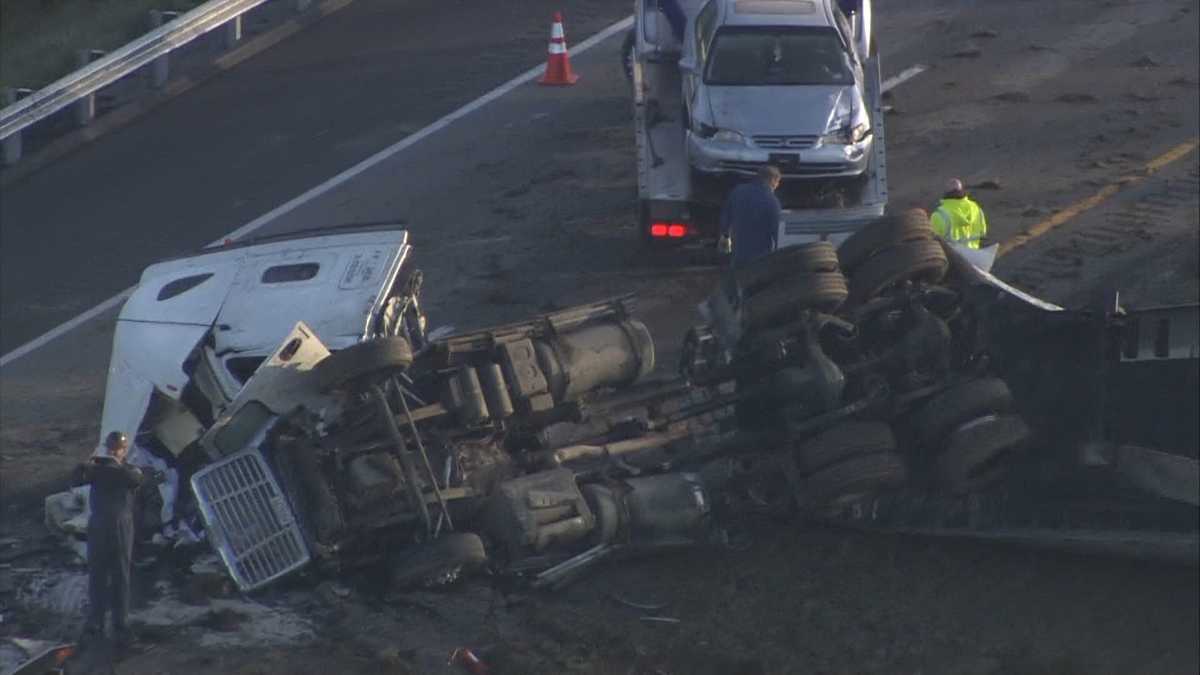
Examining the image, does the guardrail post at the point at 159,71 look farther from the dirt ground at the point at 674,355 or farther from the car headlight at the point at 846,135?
the car headlight at the point at 846,135

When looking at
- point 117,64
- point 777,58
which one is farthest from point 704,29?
point 117,64

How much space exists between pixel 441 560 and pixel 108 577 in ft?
6.45

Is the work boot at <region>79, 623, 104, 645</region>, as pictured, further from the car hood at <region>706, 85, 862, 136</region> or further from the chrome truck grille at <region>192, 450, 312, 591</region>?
the car hood at <region>706, 85, 862, 136</region>

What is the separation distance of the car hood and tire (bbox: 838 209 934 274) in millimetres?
4081

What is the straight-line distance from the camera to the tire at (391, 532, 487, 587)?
10.9 meters

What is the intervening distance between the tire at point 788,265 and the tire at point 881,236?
25 cm

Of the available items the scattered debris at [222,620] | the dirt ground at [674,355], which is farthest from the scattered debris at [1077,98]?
the scattered debris at [222,620]

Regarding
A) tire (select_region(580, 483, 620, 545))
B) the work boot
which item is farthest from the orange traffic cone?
the work boot

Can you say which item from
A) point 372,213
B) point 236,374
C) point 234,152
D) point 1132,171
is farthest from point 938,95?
point 236,374

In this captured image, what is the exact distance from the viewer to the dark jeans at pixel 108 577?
1116 cm

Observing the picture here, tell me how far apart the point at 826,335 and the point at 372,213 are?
7.25 m

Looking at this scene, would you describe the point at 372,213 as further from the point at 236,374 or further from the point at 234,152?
the point at 236,374

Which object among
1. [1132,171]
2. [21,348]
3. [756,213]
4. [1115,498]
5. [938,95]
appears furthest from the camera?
[938,95]

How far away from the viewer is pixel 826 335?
1159cm
